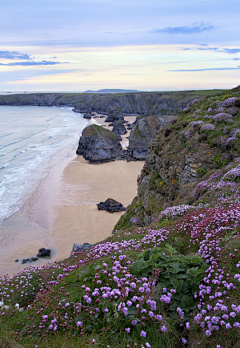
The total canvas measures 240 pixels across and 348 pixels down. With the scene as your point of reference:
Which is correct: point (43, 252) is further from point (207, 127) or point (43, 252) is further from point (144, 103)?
point (144, 103)

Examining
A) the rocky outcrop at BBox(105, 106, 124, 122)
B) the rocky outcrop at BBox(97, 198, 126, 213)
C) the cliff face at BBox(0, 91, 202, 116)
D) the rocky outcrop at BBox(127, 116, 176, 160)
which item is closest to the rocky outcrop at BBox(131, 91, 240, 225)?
the rocky outcrop at BBox(97, 198, 126, 213)

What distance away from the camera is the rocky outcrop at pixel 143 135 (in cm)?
5150

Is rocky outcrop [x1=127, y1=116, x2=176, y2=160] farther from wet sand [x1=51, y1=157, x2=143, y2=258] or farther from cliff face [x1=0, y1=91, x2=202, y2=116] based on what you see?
cliff face [x1=0, y1=91, x2=202, y2=116]

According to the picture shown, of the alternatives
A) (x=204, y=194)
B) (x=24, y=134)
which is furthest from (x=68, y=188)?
(x=24, y=134)

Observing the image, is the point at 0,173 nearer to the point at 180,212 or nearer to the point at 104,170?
the point at 104,170

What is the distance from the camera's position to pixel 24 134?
83438 mm

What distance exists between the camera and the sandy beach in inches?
841

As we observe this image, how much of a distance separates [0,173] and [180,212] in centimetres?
A: 4271

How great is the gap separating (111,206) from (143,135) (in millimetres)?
28047

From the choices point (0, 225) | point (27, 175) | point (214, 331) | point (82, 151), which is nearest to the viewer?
point (214, 331)

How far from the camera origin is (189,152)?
14.2m

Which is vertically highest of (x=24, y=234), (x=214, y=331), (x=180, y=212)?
(x=214, y=331)

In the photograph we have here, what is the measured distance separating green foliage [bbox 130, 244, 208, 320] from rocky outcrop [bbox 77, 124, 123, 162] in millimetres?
45456

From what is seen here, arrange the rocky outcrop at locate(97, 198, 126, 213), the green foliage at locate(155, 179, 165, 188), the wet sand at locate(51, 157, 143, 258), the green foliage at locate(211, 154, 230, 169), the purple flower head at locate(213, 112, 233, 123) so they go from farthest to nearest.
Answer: the rocky outcrop at locate(97, 198, 126, 213) → the wet sand at locate(51, 157, 143, 258) → the green foliage at locate(155, 179, 165, 188) → the purple flower head at locate(213, 112, 233, 123) → the green foliage at locate(211, 154, 230, 169)
